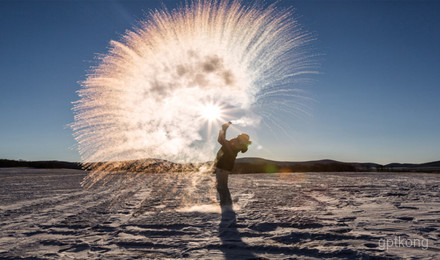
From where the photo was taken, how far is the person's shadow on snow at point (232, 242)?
2966 mm

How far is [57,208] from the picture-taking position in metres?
5.98

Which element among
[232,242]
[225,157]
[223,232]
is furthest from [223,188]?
[232,242]

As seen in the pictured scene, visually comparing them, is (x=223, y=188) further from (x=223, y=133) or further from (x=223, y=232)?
(x=223, y=232)

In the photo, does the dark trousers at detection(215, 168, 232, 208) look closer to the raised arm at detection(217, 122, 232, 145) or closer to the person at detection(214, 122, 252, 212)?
the person at detection(214, 122, 252, 212)

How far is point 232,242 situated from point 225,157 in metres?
3.20

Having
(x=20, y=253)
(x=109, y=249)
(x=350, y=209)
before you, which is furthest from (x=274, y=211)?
(x=20, y=253)

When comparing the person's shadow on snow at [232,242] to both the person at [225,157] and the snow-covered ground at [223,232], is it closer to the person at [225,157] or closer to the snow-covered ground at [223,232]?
the snow-covered ground at [223,232]

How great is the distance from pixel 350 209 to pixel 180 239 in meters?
3.48

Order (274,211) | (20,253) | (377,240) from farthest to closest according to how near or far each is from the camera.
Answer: (274,211) → (377,240) → (20,253)

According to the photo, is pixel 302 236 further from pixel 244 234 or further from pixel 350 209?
pixel 350 209

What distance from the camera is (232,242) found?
3.41 m

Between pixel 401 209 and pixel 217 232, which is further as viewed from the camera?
pixel 401 209

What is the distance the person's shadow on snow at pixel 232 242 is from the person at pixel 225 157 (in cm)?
163

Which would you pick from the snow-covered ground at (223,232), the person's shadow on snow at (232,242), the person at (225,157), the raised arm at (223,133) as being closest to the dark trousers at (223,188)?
the person at (225,157)
